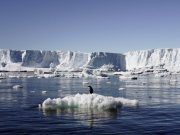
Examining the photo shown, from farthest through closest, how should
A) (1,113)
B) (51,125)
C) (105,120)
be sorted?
(1,113) → (105,120) → (51,125)

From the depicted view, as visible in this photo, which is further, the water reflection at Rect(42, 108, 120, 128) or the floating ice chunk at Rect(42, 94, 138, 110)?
the floating ice chunk at Rect(42, 94, 138, 110)

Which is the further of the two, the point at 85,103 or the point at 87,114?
the point at 85,103

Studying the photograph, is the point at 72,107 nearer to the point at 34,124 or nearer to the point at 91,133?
the point at 34,124

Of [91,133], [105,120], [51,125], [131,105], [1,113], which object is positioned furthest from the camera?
[131,105]

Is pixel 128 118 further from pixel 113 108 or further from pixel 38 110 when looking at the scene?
pixel 38 110

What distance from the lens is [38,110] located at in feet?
102

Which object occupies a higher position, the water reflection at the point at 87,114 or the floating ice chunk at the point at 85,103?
the floating ice chunk at the point at 85,103

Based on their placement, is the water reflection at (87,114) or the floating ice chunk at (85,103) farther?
the floating ice chunk at (85,103)

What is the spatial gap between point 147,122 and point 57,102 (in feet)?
30.8

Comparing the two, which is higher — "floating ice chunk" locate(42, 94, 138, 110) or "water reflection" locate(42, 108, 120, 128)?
"floating ice chunk" locate(42, 94, 138, 110)

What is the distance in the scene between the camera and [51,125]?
23.8 meters

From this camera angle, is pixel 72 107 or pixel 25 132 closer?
pixel 25 132

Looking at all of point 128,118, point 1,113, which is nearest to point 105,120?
point 128,118

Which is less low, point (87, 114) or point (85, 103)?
point (85, 103)
